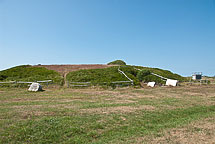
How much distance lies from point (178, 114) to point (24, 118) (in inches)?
365

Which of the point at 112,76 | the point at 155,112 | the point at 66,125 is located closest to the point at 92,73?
the point at 112,76

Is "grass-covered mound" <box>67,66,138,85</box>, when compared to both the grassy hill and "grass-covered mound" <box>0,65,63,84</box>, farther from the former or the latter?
"grass-covered mound" <box>0,65,63,84</box>

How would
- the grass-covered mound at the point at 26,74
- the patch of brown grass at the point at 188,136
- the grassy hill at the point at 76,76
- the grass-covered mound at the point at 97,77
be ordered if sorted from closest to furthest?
the patch of brown grass at the point at 188,136 → the grass-covered mound at the point at 97,77 → the grassy hill at the point at 76,76 → the grass-covered mound at the point at 26,74

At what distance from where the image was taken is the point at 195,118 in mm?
9898

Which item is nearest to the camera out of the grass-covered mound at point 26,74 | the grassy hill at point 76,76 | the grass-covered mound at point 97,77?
the grass-covered mound at point 97,77

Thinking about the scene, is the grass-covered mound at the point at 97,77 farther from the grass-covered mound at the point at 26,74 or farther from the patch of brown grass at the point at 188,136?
the patch of brown grass at the point at 188,136

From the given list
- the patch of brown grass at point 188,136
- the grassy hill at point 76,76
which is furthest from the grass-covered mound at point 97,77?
the patch of brown grass at point 188,136

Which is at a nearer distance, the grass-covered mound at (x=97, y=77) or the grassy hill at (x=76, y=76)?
the grass-covered mound at (x=97, y=77)

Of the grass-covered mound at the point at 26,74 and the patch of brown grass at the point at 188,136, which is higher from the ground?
the grass-covered mound at the point at 26,74

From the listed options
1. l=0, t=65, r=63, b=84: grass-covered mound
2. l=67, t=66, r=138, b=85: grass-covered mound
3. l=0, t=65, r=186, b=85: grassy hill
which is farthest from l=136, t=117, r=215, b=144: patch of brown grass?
l=0, t=65, r=63, b=84: grass-covered mound

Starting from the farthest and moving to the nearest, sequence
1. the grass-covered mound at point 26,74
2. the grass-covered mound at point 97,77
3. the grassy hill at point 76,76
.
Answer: the grass-covered mound at point 26,74, the grassy hill at point 76,76, the grass-covered mound at point 97,77

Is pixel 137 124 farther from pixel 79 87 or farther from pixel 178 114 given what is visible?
pixel 79 87

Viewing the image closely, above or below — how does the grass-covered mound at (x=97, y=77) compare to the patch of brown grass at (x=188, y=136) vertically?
above

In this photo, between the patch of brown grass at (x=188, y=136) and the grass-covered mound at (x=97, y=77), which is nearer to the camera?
the patch of brown grass at (x=188, y=136)
